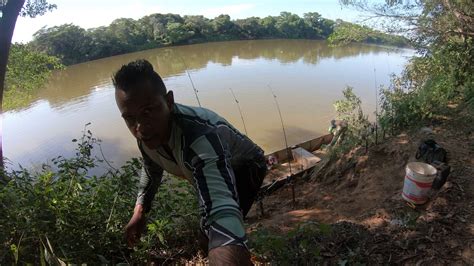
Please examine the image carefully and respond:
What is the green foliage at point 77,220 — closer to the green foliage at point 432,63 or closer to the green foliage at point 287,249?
the green foliage at point 287,249

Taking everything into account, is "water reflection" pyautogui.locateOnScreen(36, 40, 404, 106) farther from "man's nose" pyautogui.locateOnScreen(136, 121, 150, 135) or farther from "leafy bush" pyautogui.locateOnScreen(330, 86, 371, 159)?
"man's nose" pyautogui.locateOnScreen(136, 121, 150, 135)

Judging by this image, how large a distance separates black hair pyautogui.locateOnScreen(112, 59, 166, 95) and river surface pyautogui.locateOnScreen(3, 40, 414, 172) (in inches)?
207

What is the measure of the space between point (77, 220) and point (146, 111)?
95cm

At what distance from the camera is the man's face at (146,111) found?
3.58ft

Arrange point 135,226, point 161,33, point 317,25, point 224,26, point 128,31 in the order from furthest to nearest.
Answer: point 317,25, point 224,26, point 161,33, point 128,31, point 135,226

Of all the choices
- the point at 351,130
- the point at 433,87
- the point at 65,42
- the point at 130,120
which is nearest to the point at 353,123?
the point at 351,130

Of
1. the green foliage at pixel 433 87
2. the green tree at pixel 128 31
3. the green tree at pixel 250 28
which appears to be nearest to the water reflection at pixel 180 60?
the green tree at pixel 128 31

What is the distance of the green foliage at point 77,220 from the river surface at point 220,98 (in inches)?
174

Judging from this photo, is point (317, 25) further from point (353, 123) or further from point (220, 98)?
point (353, 123)

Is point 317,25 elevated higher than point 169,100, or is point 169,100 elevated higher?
point 317,25

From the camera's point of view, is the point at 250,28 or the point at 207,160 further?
the point at 250,28

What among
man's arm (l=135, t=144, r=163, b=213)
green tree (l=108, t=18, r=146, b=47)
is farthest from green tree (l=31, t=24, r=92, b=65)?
man's arm (l=135, t=144, r=163, b=213)

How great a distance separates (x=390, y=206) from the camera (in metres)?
2.88

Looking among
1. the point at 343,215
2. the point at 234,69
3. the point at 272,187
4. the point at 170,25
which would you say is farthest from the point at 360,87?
the point at 170,25
